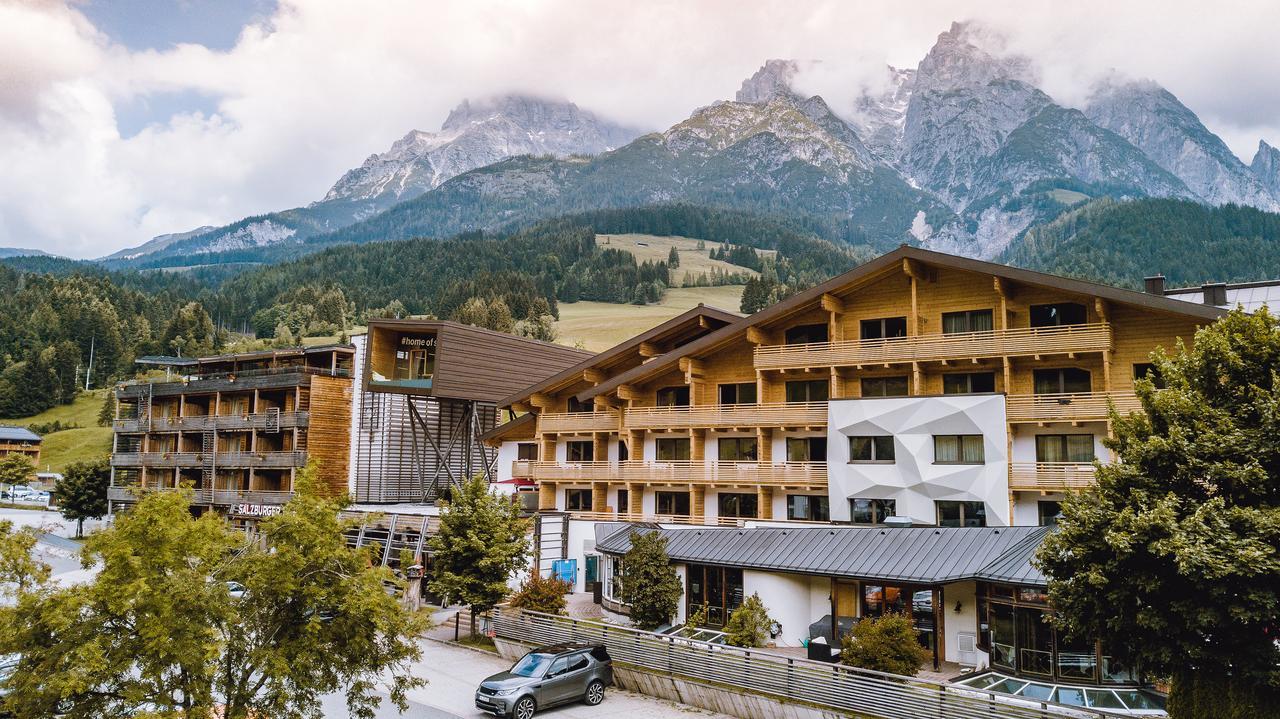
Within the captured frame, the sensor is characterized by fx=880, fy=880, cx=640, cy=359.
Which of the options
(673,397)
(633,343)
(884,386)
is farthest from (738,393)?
(884,386)

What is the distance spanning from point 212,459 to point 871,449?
57.1m

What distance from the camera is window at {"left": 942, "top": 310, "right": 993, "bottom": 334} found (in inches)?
1629

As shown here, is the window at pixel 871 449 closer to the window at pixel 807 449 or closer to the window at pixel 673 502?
the window at pixel 807 449

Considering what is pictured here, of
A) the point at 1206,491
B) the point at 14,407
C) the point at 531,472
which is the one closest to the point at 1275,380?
the point at 1206,491

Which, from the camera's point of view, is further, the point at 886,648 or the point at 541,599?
the point at 541,599

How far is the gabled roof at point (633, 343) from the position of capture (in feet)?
160

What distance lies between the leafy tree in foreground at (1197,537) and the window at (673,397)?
28.6 metres

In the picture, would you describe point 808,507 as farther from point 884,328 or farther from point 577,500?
point 577,500

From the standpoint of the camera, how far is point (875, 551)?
3450 centimetres

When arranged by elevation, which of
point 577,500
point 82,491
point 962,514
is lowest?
point 82,491

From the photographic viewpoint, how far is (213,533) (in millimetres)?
18625

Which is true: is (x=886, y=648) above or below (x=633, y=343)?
below

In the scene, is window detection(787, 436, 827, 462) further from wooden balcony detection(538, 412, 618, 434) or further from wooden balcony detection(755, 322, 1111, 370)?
wooden balcony detection(538, 412, 618, 434)

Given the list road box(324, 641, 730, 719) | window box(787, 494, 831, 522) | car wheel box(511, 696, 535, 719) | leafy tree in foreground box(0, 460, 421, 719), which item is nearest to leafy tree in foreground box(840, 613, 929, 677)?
road box(324, 641, 730, 719)
